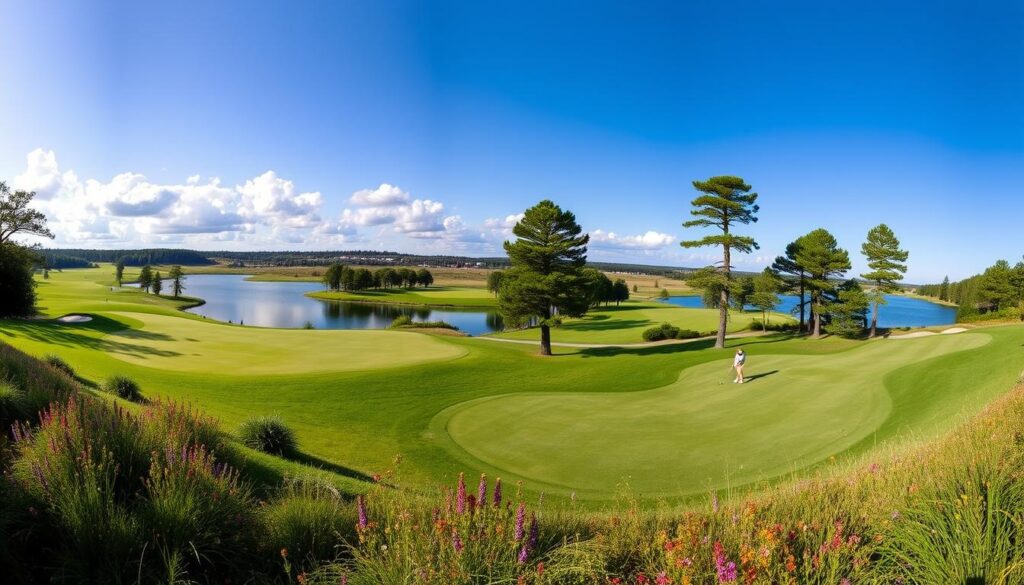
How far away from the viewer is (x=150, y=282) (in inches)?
3799

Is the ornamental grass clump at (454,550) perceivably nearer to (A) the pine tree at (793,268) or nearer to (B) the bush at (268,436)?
(B) the bush at (268,436)

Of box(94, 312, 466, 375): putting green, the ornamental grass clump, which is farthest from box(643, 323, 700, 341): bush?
the ornamental grass clump

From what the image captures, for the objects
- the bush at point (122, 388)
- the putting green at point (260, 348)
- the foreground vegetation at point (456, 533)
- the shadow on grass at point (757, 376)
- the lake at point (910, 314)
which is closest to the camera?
the foreground vegetation at point (456, 533)

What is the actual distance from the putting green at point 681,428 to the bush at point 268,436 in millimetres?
4015

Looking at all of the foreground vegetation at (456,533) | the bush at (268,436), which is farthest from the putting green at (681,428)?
the foreground vegetation at (456,533)

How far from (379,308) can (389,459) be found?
279 ft

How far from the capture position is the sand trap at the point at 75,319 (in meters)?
31.3

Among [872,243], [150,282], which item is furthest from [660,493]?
[150,282]

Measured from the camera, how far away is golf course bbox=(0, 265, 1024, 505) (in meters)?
10.1

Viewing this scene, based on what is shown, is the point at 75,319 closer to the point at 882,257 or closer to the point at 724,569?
the point at 724,569

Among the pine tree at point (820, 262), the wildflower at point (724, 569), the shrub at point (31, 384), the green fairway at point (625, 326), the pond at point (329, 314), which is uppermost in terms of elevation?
the pine tree at point (820, 262)

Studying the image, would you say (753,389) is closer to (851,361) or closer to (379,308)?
(851,361)

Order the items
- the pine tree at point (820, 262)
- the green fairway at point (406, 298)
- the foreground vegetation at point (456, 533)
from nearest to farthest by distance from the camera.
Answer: the foreground vegetation at point (456, 533), the pine tree at point (820, 262), the green fairway at point (406, 298)

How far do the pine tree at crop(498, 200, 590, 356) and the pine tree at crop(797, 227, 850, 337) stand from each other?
1809 cm
